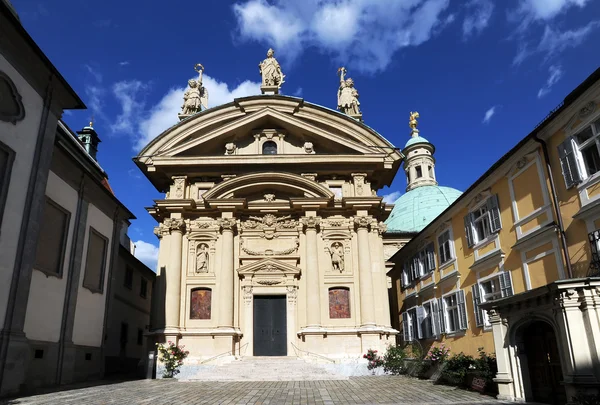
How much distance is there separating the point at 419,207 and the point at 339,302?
23344mm

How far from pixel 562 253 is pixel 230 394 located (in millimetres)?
10706

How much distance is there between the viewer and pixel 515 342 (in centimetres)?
1180

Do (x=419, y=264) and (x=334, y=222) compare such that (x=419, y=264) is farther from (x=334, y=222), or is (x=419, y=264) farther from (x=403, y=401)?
(x=403, y=401)

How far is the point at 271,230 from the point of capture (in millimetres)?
25344

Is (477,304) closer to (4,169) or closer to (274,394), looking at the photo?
(274,394)

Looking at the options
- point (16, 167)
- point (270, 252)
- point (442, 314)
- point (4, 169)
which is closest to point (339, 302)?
point (270, 252)

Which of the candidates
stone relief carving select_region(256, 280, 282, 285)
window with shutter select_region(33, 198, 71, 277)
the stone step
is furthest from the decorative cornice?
window with shutter select_region(33, 198, 71, 277)

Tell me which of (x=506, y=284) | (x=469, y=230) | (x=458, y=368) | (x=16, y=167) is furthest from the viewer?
(x=469, y=230)

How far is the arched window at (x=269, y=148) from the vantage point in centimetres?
2709

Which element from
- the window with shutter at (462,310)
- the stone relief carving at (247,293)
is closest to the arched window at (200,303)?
the stone relief carving at (247,293)

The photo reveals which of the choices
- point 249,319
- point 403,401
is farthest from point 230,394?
point 249,319

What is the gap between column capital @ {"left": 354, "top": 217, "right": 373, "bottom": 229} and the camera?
81.3 ft

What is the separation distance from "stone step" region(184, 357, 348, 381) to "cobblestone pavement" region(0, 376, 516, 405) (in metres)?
1.29

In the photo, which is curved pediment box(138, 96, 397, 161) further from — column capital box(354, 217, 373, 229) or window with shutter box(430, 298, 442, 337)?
window with shutter box(430, 298, 442, 337)
